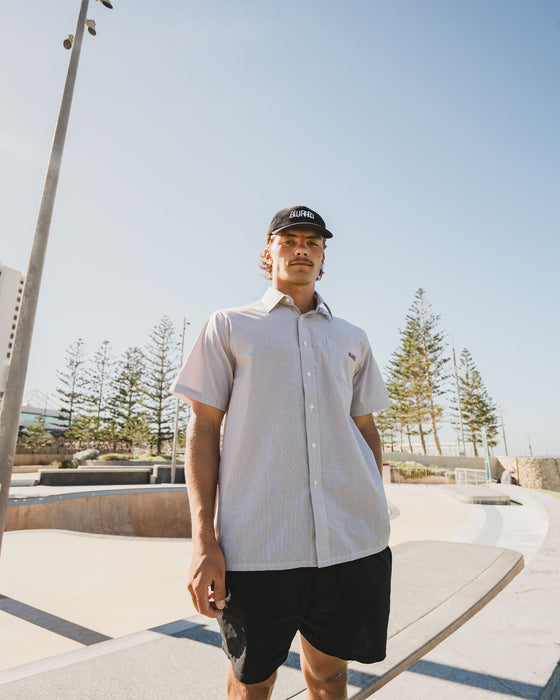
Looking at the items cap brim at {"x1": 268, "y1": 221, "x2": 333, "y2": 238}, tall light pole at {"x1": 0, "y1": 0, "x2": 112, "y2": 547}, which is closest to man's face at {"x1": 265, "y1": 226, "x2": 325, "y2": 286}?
cap brim at {"x1": 268, "y1": 221, "x2": 333, "y2": 238}

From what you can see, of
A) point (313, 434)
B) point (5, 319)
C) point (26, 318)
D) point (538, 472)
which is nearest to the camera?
point (313, 434)

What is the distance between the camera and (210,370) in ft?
4.83

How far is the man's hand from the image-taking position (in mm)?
1211

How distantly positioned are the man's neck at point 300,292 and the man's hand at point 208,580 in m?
0.98

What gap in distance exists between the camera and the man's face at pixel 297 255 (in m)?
1.71

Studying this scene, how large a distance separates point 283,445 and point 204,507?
32 cm

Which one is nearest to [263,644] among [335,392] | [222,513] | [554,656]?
[222,513]

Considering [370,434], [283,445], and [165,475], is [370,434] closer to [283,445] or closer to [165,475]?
[283,445]

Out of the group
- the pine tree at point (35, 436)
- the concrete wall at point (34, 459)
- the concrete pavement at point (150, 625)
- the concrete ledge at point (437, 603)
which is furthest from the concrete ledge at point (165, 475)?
the pine tree at point (35, 436)

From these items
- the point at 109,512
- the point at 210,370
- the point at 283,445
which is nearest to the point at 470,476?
the point at 109,512

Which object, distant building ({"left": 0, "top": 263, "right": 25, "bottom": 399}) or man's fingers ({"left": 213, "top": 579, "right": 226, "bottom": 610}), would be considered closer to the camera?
man's fingers ({"left": 213, "top": 579, "right": 226, "bottom": 610})

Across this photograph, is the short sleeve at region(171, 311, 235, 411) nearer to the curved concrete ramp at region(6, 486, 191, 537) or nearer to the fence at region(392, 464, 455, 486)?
the curved concrete ramp at region(6, 486, 191, 537)

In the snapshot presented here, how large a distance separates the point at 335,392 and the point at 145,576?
472 centimetres

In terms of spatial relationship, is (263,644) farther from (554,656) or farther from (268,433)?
(554,656)
